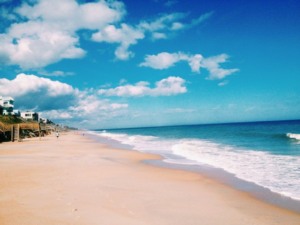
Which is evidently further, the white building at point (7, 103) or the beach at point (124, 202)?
the white building at point (7, 103)

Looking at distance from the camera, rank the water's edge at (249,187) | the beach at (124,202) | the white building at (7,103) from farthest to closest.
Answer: the white building at (7,103), the water's edge at (249,187), the beach at (124,202)

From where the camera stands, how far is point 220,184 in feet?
37.1

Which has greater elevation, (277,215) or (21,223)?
(21,223)

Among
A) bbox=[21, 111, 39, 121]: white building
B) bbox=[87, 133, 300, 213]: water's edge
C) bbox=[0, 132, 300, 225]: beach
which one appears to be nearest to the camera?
bbox=[0, 132, 300, 225]: beach

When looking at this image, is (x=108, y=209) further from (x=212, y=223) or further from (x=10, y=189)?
(x=10, y=189)

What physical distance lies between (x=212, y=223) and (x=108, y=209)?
2.70 meters

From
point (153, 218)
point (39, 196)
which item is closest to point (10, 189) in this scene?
point (39, 196)

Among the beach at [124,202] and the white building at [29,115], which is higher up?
the white building at [29,115]

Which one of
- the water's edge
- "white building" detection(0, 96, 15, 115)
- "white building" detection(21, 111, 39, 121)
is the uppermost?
"white building" detection(0, 96, 15, 115)

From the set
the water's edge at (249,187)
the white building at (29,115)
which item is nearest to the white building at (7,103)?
the white building at (29,115)

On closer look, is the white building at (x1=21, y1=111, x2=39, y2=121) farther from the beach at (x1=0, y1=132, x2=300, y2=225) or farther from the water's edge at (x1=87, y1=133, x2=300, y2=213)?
the beach at (x1=0, y1=132, x2=300, y2=225)

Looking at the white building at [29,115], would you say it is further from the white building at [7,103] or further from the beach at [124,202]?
the beach at [124,202]

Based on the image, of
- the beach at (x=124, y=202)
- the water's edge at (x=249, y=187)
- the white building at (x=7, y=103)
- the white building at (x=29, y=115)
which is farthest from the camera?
the white building at (x=29, y=115)

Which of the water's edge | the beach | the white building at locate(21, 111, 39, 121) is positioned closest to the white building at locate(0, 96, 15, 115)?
the white building at locate(21, 111, 39, 121)
